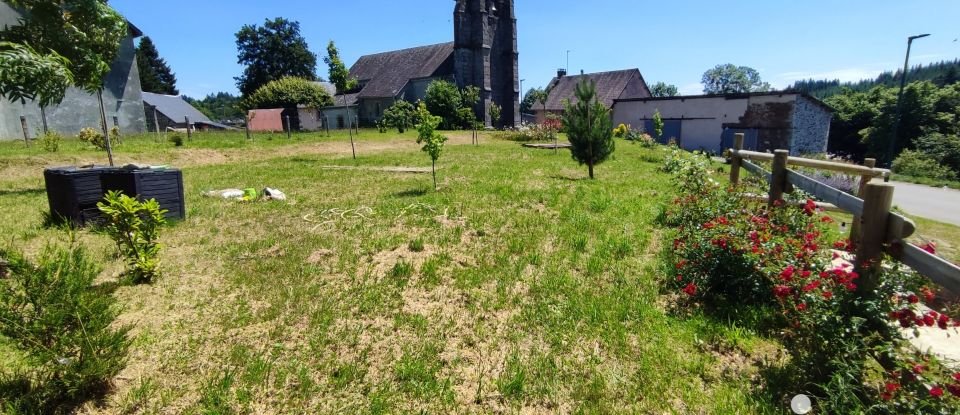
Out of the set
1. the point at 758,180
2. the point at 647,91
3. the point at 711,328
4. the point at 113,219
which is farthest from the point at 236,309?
the point at 647,91

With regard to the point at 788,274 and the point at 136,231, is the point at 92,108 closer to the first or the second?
the point at 136,231

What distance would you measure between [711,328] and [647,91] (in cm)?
4923

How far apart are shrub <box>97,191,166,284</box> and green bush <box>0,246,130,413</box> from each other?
5.83ft

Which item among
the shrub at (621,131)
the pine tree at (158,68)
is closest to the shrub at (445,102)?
the shrub at (621,131)

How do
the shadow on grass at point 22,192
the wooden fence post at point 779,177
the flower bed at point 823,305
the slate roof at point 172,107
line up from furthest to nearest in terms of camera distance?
1. the slate roof at point 172,107
2. the shadow on grass at point 22,192
3. the wooden fence post at point 779,177
4. the flower bed at point 823,305

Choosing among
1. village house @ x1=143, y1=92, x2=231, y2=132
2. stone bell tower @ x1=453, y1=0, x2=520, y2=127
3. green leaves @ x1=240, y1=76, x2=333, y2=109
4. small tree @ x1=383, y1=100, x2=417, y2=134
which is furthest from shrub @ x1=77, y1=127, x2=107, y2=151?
stone bell tower @ x1=453, y1=0, x2=520, y2=127

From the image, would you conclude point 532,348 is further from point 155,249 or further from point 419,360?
point 155,249

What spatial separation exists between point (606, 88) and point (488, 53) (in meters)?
13.6

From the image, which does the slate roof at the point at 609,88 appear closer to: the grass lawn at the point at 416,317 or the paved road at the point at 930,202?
the paved road at the point at 930,202

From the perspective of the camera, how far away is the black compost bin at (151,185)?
7227 millimetres

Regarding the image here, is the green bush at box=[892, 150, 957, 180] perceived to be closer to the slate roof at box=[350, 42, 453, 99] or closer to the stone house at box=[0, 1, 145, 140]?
the slate roof at box=[350, 42, 453, 99]

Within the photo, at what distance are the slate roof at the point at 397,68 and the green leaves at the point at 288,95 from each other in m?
4.40

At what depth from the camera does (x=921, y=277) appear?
2.97m

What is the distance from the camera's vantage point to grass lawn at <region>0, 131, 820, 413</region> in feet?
11.0
